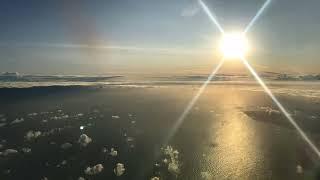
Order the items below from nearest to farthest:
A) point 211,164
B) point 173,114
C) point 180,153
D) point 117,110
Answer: point 211,164 < point 180,153 < point 173,114 < point 117,110

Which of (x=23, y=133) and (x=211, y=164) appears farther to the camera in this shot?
(x=23, y=133)

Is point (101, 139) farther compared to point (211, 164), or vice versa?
point (101, 139)

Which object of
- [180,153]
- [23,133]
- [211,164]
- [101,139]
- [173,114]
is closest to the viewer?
[211,164]

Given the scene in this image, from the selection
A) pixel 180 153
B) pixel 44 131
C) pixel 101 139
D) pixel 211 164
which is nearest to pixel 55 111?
pixel 44 131

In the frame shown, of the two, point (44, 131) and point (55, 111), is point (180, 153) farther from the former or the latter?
point (55, 111)

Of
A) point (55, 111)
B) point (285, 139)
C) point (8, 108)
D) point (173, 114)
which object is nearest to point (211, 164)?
point (285, 139)

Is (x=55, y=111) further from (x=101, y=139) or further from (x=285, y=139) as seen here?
(x=285, y=139)
